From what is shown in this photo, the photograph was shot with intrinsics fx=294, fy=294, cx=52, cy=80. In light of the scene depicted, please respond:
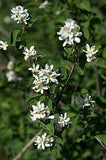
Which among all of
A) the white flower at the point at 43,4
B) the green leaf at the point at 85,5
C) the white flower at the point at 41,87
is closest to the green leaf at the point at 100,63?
the green leaf at the point at 85,5

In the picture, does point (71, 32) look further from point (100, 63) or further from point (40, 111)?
point (100, 63)

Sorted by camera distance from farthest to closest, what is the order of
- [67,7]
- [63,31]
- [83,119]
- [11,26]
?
[11,26] < [67,7] < [83,119] < [63,31]

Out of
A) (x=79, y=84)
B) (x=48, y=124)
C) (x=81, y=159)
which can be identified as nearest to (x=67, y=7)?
(x=79, y=84)

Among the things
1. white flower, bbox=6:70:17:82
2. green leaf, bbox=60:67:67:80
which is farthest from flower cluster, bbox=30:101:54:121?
white flower, bbox=6:70:17:82

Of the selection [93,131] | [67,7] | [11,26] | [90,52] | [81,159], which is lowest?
[81,159]

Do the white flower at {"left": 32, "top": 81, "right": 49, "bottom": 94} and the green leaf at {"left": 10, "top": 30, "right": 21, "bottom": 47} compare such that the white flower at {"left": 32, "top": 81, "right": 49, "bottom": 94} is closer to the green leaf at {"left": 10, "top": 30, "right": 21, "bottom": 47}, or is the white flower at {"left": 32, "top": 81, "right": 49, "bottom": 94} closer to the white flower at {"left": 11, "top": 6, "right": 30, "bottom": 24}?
the green leaf at {"left": 10, "top": 30, "right": 21, "bottom": 47}

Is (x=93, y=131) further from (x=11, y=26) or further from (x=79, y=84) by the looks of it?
(x=11, y=26)

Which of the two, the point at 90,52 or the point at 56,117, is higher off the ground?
the point at 90,52

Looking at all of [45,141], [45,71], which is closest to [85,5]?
[45,71]

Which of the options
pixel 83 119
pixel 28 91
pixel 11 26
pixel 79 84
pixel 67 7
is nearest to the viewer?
pixel 83 119

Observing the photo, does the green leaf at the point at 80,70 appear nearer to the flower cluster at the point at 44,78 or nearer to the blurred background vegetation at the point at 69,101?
the flower cluster at the point at 44,78

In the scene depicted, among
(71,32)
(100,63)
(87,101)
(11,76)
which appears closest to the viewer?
(71,32)
